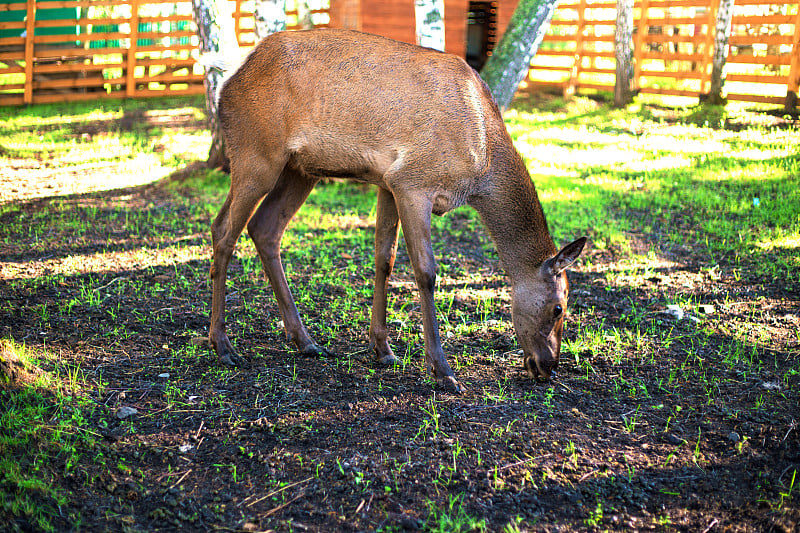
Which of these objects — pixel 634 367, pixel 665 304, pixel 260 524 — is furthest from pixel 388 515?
pixel 665 304

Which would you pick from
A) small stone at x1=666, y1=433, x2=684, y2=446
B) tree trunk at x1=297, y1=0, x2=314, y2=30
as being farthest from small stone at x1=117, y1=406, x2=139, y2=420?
tree trunk at x1=297, y1=0, x2=314, y2=30

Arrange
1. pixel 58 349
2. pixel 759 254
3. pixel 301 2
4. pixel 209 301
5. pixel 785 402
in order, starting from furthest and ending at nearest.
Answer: pixel 301 2, pixel 759 254, pixel 209 301, pixel 58 349, pixel 785 402

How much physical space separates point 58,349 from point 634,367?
3.57m

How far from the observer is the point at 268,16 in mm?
8281

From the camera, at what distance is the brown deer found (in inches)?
164

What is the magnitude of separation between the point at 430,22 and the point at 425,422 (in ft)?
17.1

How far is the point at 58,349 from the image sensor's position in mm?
4289

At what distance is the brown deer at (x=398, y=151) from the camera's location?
13.7 ft

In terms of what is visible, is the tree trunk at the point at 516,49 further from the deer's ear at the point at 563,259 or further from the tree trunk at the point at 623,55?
the tree trunk at the point at 623,55

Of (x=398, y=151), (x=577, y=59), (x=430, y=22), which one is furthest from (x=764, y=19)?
(x=398, y=151)

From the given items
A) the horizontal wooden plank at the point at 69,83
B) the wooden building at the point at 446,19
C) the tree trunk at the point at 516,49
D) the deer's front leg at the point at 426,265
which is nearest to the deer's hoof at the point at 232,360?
the deer's front leg at the point at 426,265

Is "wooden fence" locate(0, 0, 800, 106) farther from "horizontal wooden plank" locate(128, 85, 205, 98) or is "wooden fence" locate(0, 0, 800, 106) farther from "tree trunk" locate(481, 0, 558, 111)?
"tree trunk" locate(481, 0, 558, 111)

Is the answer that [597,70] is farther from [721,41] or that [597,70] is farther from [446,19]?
[446,19]

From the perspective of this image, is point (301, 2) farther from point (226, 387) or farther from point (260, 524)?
point (260, 524)
